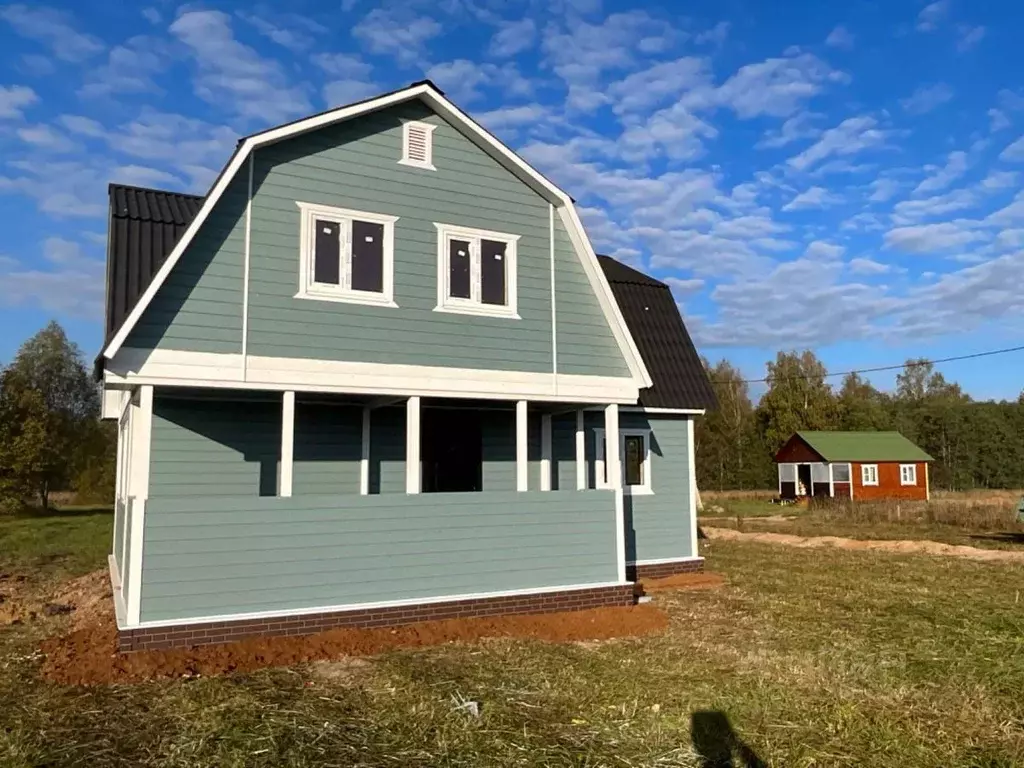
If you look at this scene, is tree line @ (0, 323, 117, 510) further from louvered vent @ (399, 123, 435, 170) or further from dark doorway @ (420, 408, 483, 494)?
louvered vent @ (399, 123, 435, 170)

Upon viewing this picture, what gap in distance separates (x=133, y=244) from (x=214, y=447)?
272cm

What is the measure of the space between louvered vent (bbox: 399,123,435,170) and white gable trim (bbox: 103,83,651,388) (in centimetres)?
32

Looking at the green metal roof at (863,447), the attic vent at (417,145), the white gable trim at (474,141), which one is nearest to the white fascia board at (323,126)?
the white gable trim at (474,141)

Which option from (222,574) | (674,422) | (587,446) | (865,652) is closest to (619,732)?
(865,652)

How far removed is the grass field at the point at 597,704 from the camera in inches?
194

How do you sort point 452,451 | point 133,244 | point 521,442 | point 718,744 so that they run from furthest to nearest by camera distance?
point 452,451, point 521,442, point 133,244, point 718,744

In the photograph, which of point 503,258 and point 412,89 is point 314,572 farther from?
point 412,89

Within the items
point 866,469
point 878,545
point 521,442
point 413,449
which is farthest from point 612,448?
point 866,469

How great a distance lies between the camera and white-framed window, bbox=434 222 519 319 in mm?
9812

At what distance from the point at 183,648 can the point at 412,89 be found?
698 cm

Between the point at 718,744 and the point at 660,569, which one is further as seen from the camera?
the point at 660,569

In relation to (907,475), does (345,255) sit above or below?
above

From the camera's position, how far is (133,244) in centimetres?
939

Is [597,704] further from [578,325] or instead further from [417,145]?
[417,145]
